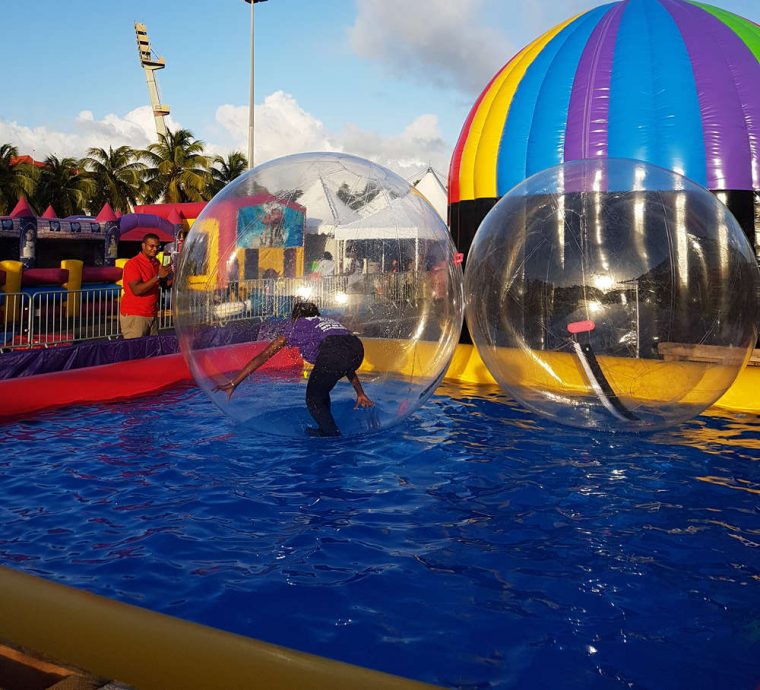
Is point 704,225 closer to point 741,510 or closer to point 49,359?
point 741,510

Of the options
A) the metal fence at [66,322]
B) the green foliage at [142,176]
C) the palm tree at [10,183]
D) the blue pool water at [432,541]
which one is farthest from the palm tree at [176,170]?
the blue pool water at [432,541]

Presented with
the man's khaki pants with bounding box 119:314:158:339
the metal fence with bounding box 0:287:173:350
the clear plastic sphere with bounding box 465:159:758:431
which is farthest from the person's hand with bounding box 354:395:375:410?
the metal fence with bounding box 0:287:173:350

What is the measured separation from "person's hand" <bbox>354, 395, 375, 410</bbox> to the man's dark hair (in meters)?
0.73

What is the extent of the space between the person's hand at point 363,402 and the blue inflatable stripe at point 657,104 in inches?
197

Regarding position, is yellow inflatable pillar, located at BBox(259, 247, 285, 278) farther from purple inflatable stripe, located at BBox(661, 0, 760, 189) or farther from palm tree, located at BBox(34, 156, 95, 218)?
palm tree, located at BBox(34, 156, 95, 218)

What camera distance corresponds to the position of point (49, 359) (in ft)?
22.9

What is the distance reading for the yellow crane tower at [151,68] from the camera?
5462cm

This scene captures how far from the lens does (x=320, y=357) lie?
4.82 metres

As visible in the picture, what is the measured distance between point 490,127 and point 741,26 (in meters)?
3.24

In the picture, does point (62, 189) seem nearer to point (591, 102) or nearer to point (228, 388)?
point (591, 102)

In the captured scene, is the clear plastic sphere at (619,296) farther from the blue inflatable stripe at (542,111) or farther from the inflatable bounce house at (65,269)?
the inflatable bounce house at (65,269)

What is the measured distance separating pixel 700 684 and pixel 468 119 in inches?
367

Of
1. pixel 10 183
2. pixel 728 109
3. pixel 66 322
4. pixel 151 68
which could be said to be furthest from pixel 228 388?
pixel 151 68

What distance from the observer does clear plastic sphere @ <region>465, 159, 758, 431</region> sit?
461 cm
